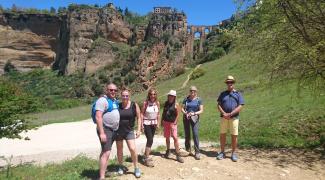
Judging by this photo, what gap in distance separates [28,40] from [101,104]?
120m

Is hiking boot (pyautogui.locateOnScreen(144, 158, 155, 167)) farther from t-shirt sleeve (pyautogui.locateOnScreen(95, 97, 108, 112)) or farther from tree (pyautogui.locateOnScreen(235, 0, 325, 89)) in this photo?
tree (pyautogui.locateOnScreen(235, 0, 325, 89))

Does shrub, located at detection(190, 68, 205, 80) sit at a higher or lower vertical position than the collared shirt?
higher

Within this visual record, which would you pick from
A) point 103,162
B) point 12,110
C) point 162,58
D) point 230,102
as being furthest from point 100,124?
point 162,58

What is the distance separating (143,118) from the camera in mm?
11328

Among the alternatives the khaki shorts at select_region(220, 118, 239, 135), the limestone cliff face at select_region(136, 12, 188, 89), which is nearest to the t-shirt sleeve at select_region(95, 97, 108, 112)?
the khaki shorts at select_region(220, 118, 239, 135)

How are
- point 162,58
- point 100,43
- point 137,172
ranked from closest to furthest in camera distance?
1. point 137,172
2. point 162,58
3. point 100,43

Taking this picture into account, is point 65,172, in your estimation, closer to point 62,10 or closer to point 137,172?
Answer: point 137,172

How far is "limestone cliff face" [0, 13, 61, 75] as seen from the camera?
121m

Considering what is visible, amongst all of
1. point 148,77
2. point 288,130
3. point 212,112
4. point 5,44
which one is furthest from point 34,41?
point 288,130

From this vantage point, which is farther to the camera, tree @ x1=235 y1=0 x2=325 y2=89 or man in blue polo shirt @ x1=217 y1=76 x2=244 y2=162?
tree @ x1=235 y1=0 x2=325 y2=89

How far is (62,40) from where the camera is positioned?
116312 millimetres

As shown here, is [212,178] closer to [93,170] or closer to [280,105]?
[93,170]

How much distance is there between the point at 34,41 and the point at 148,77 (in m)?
59.6

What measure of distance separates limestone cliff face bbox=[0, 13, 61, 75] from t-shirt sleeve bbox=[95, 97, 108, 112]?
380 ft
